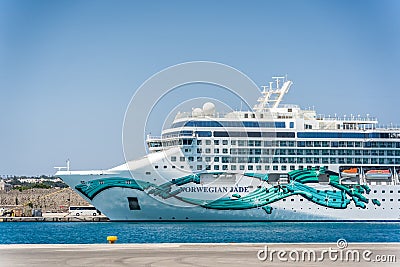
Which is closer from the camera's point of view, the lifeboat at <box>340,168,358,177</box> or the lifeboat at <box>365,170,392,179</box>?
the lifeboat at <box>340,168,358,177</box>

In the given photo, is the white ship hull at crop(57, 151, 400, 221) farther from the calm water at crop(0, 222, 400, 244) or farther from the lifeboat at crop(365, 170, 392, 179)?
the lifeboat at crop(365, 170, 392, 179)

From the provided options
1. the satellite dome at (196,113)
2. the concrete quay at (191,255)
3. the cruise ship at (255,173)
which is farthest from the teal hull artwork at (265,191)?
the concrete quay at (191,255)

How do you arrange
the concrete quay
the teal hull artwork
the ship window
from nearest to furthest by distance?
the concrete quay < the teal hull artwork < the ship window

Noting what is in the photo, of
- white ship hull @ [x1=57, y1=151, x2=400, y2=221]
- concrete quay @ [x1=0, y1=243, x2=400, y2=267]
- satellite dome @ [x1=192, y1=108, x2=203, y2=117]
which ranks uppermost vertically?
satellite dome @ [x1=192, y1=108, x2=203, y2=117]

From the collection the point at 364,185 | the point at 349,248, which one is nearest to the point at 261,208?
the point at 364,185

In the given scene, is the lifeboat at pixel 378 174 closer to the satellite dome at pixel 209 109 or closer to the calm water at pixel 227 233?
the calm water at pixel 227 233

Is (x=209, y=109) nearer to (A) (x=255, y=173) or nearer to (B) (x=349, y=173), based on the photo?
(A) (x=255, y=173)

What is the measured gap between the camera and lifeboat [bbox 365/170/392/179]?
3878 cm

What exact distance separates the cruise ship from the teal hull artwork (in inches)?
1.7

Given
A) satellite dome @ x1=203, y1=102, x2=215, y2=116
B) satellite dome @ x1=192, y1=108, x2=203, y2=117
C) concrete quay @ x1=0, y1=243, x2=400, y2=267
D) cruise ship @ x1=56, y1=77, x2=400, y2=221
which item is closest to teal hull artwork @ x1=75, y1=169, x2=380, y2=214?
cruise ship @ x1=56, y1=77, x2=400, y2=221

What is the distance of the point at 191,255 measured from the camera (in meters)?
16.1

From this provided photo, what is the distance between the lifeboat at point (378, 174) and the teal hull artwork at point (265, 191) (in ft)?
1.93

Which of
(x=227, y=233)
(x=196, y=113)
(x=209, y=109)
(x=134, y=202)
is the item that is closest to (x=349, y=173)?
(x=209, y=109)

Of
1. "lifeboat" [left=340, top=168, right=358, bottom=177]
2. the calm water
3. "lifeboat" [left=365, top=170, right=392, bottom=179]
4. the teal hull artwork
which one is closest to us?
the calm water
